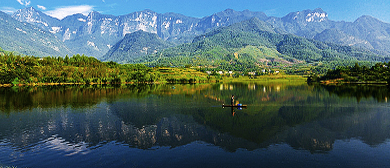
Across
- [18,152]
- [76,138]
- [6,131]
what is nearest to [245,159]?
[76,138]

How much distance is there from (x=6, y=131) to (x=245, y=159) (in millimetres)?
48456

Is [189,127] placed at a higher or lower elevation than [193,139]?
higher

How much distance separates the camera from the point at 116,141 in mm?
46188

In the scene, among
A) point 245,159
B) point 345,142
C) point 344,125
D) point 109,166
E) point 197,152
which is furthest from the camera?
point 344,125

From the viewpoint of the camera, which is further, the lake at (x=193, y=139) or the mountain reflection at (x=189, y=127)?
the mountain reflection at (x=189, y=127)

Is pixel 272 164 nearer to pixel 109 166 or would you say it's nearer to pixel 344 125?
pixel 109 166

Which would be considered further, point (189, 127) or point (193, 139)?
point (189, 127)

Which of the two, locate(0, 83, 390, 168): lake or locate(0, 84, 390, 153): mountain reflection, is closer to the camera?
locate(0, 83, 390, 168): lake

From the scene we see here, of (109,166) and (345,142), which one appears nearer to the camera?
(109,166)

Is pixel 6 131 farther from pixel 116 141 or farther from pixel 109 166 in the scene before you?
pixel 109 166

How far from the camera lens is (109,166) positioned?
1374 inches

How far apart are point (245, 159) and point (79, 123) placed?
1643 inches

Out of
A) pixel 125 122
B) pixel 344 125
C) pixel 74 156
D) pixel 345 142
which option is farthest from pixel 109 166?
pixel 344 125

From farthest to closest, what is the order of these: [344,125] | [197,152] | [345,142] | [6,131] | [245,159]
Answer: [344,125]
[6,131]
[345,142]
[197,152]
[245,159]
